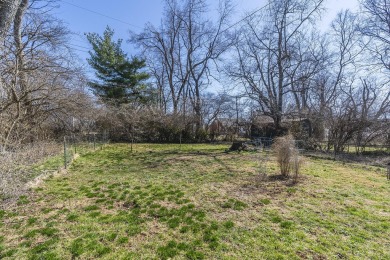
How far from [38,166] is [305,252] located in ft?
22.4

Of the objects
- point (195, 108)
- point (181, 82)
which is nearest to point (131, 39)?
point (181, 82)

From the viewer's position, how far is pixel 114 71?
1761 cm

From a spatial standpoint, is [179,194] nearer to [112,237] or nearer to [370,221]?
[112,237]

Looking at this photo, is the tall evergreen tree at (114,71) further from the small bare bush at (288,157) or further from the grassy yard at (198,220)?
the small bare bush at (288,157)

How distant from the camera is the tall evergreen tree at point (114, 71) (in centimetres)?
1702

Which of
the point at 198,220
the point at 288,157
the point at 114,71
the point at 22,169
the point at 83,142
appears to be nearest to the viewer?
the point at 198,220

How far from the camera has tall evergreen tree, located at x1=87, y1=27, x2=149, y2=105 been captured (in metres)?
17.0

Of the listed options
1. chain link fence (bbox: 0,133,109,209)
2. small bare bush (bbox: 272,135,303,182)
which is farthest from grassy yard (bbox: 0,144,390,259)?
small bare bush (bbox: 272,135,303,182)

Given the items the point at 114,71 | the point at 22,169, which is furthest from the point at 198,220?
the point at 114,71

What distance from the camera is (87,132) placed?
1397 cm

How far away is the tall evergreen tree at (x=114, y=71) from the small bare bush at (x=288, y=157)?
565 inches

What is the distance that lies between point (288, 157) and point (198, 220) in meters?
3.35

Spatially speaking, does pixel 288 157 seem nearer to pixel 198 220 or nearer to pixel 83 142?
pixel 198 220

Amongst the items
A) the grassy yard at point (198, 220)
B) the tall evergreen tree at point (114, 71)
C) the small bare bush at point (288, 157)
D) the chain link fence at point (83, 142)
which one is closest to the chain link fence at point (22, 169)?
the grassy yard at point (198, 220)
